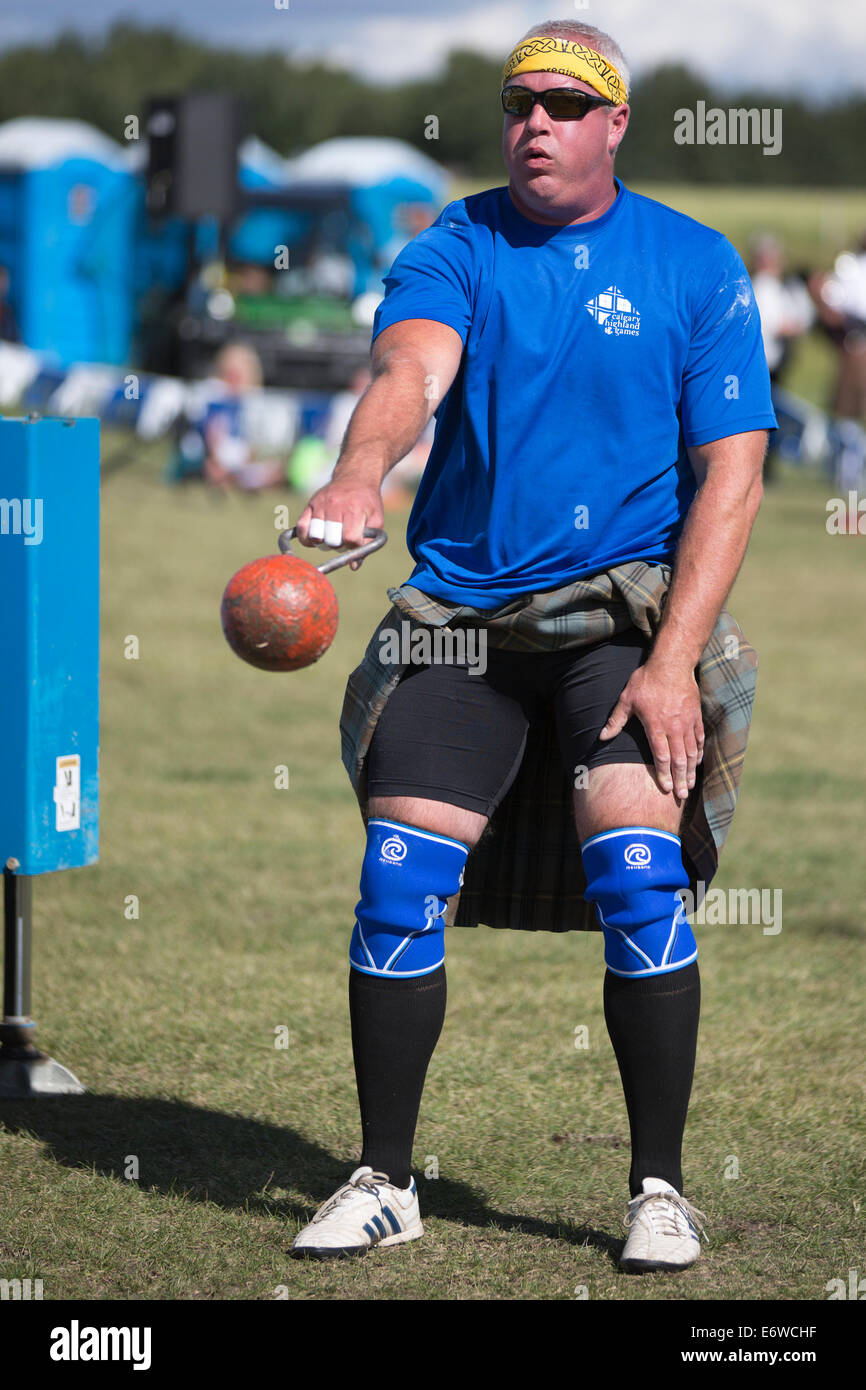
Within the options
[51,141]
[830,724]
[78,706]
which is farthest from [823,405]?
[78,706]

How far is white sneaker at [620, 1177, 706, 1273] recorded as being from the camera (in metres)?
3.17

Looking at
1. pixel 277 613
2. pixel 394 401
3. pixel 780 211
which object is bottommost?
pixel 277 613

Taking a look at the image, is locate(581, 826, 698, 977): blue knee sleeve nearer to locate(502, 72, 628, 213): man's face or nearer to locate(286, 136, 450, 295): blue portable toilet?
locate(502, 72, 628, 213): man's face

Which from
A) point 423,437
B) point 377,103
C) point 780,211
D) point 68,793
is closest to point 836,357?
point 423,437

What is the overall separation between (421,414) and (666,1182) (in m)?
1.43

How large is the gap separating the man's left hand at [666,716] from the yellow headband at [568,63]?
1.02 metres

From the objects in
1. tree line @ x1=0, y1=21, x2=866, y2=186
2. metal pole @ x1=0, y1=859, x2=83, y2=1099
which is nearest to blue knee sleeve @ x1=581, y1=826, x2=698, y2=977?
metal pole @ x1=0, y1=859, x2=83, y2=1099

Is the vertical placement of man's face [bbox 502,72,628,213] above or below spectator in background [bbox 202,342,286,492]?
below

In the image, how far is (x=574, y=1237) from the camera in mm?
3428

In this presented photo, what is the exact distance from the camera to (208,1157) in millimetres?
3828

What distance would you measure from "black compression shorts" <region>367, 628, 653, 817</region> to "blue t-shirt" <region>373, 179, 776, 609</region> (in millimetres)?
149

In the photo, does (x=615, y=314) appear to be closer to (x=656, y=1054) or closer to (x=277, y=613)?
(x=277, y=613)

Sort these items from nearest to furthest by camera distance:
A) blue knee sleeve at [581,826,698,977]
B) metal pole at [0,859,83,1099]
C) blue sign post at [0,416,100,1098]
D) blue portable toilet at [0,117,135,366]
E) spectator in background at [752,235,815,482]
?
blue knee sleeve at [581,826,698,977] → blue sign post at [0,416,100,1098] → metal pole at [0,859,83,1099] → spectator in background at [752,235,815,482] → blue portable toilet at [0,117,135,366]

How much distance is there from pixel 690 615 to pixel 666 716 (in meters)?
0.18
